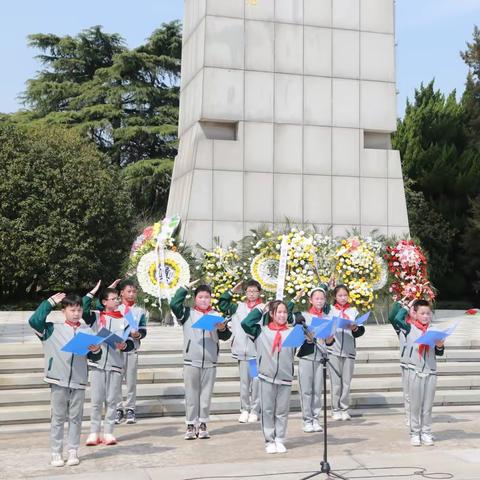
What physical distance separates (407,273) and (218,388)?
7.04m

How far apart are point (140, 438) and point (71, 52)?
3135 cm

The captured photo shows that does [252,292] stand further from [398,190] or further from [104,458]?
[398,190]

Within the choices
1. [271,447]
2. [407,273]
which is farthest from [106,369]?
[407,273]

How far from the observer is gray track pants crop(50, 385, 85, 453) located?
7.02m

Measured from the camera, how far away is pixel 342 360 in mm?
9562

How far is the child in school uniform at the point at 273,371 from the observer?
24.8 ft

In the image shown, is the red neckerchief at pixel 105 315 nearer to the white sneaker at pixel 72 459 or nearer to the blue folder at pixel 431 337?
the white sneaker at pixel 72 459

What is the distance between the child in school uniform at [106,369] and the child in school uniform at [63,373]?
544mm

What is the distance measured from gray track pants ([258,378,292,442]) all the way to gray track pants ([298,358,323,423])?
47.6 inches

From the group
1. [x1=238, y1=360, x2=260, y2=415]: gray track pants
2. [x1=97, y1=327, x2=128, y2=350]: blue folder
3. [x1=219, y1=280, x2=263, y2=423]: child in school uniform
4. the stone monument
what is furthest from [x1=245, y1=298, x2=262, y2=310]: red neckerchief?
the stone monument

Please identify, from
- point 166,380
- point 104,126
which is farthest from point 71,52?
point 166,380

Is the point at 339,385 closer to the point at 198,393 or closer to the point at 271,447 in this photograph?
the point at 198,393

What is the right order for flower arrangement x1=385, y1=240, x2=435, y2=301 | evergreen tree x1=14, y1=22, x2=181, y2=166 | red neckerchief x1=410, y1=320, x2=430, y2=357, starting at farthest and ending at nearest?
1. evergreen tree x1=14, y1=22, x2=181, y2=166
2. flower arrangement x1=385, y1=240, x2=435, y2=301
3. red neckerchief x1=410, y1=320, x2=430, y2=357

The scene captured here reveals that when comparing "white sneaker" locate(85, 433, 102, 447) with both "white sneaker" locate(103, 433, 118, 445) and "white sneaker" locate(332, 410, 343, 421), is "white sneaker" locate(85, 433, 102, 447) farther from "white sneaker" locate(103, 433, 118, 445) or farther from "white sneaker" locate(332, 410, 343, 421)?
"white sneaker" locate(332, 410, 343, 421)
